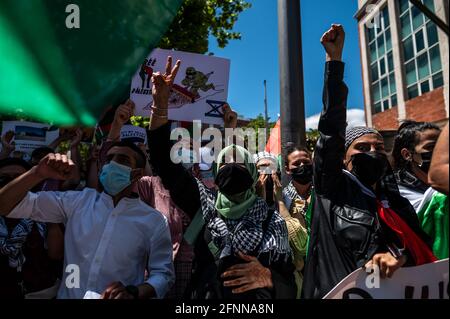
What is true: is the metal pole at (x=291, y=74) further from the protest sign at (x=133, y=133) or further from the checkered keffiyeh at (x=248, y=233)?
the protest sign at (x=133, y=133)

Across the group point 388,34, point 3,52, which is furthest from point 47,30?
point 388,34

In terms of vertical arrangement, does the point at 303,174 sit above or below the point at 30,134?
below

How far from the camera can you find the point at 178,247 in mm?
2365

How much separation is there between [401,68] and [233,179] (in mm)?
19547

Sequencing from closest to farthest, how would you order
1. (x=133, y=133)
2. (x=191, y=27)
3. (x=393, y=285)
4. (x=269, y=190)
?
(x=393, y=285) < (x=269, y=190) < (x=133, y=133) < (x=191, y=27)

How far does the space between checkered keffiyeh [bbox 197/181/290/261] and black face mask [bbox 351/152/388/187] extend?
19.6 inches

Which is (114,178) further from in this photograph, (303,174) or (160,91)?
(303,174)

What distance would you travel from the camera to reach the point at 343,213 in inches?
67.6

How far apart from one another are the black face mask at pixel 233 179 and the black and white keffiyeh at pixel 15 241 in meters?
1.16

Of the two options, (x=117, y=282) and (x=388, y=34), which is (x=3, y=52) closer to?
(x=117, y=282)

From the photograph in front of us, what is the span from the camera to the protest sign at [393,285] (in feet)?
4.94

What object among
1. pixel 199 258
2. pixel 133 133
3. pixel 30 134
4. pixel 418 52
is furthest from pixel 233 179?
pixel 418 52

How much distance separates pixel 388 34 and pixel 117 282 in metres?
21.7
